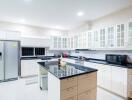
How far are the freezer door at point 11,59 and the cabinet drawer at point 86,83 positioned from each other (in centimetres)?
352

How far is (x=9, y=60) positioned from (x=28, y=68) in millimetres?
903

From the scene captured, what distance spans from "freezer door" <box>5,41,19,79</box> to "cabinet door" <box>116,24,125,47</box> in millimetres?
4093

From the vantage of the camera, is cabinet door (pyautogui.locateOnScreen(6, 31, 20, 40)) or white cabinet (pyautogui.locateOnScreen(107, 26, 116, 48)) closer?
white cabinet (pyautogui.locateOnScreen(107, 26, 116, 48))

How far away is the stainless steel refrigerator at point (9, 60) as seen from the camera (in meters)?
4.09

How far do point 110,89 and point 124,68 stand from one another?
0.86 meters

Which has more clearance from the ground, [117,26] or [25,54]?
[117,26]

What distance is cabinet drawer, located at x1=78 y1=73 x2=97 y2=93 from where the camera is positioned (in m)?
1.94

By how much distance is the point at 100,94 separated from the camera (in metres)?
3.02

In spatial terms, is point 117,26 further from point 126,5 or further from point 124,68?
point 124,68

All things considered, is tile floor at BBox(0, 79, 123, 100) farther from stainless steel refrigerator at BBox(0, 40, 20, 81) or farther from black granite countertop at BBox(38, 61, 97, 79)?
black granite countertop at BBox(38, 61, 97, 79)

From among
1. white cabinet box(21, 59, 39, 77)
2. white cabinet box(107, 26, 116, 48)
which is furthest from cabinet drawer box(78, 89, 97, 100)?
white cabinet box(21, 59, 39, 77)

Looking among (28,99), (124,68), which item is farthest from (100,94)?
(28,99)

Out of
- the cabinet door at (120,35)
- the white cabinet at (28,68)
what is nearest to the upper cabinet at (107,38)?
the cabinet door at (120,35)

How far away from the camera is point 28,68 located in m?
4.72
